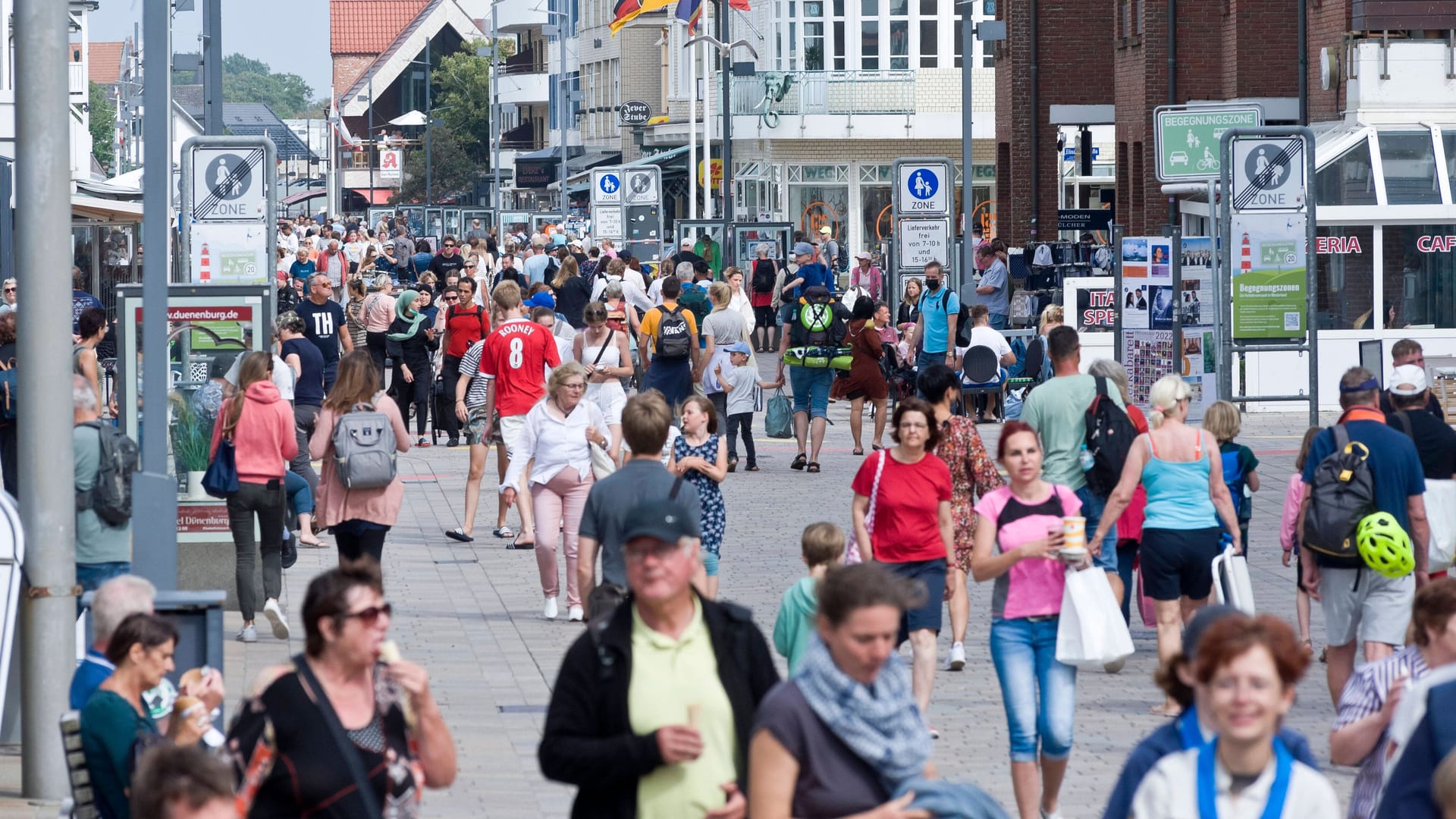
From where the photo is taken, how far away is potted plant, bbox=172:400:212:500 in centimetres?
1299

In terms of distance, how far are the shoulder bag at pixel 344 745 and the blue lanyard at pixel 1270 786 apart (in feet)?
6.07

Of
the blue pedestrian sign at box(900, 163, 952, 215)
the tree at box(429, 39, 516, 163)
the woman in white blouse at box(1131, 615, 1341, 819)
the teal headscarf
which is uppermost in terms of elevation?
the tree at box(429, 39, 516, 163)

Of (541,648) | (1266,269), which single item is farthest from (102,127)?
(541,648)

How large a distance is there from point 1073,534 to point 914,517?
1.35m

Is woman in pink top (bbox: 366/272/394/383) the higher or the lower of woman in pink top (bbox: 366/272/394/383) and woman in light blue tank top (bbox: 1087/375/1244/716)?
the higher

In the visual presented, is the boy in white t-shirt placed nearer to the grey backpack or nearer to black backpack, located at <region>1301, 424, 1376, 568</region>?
the grey backpack

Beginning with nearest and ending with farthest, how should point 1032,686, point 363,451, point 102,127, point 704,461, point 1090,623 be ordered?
point 1090,623 → point 1032,686 → point 704,461 → point 363,451 → point 102,127

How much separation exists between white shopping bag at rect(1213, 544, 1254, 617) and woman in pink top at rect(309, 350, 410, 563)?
13.9ft

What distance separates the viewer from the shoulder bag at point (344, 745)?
492 cm

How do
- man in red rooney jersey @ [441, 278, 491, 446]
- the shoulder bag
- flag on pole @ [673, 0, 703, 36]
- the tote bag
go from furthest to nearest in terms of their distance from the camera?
flag on pole @ [673, 0, 703, 36] < man in red rooney jersey @ [441, 278, 491, 446] < the tote bag < the shoulder bag

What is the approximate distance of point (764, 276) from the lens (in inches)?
1465

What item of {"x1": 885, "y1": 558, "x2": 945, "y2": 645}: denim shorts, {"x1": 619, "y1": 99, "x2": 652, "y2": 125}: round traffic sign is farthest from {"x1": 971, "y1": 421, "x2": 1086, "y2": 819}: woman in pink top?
{"x1": 619, "y1": 99, "x2": 652, "y2": 125}: round traffic sign

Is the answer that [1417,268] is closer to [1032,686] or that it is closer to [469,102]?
[1032,686]

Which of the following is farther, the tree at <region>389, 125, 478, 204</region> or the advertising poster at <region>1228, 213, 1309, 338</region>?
the tree at <region>389, 125, 478, 204</region>
